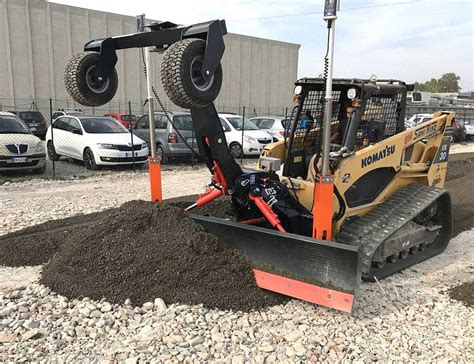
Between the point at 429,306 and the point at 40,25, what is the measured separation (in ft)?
125

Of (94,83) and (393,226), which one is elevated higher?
(94,83)

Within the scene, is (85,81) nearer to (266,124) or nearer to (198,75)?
(198,75)

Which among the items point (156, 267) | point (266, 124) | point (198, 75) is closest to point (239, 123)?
point (266, 124)

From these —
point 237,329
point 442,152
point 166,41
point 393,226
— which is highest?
point 166,41

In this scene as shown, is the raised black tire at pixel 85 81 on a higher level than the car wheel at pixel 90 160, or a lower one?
higher

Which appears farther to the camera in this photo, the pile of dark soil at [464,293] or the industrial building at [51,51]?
the industrial building at [51,51]

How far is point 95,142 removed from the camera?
13.2m

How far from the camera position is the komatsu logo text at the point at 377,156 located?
5361mm

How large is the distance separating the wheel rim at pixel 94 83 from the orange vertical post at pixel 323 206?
253 cm

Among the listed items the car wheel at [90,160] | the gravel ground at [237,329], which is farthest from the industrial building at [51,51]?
the gravel ground at [237,329]

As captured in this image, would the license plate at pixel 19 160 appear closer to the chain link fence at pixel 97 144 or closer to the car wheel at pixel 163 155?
the chain link fence at pixel 97 144

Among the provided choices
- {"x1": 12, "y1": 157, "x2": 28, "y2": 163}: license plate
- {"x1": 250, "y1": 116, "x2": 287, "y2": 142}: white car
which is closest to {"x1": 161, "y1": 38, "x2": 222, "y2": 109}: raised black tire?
{"x1": 12, "y1": 157, "x2": 28, "y2": 163}: license plate

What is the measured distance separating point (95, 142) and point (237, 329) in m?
10.2

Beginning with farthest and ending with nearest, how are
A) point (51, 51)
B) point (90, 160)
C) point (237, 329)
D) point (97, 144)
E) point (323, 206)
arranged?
point (51, 51) < point (90, 160) < point (97, 144) < point (323, 206) < point (237, 329)
